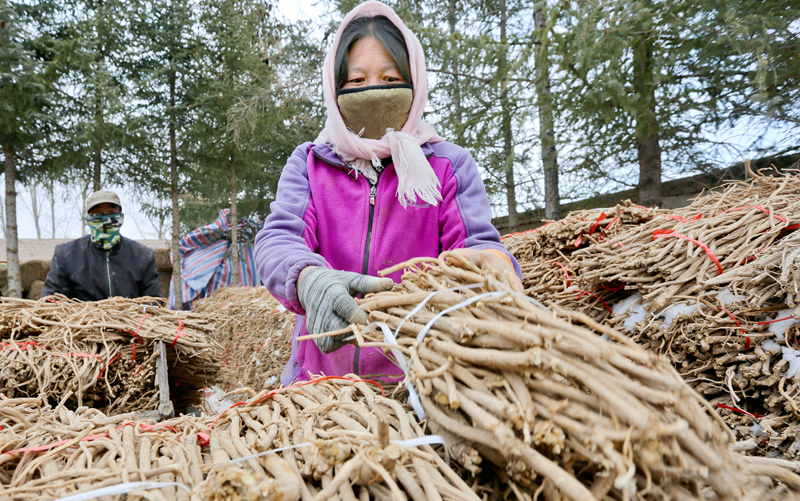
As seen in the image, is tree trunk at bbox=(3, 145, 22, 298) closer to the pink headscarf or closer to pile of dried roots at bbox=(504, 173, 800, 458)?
the pink headscarf

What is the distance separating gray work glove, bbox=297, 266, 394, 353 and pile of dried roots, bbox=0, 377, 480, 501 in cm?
15

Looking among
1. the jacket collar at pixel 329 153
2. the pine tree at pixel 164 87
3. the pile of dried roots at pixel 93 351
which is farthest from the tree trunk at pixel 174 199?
the jacket collar at pixel 329 153

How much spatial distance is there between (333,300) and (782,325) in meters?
1.80

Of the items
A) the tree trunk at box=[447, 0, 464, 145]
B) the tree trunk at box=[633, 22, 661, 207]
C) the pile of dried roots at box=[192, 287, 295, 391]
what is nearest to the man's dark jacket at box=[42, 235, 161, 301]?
the pile of dried roots at box=[192, 287, 295, 391]

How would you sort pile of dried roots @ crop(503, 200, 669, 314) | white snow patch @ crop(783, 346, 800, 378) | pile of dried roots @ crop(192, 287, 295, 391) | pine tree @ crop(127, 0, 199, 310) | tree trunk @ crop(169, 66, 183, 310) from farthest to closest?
tree trunk @ crop(169, 66, 183, 310) < pine tree @ crop(127, 0, 199, 310) < pile of dried roots @ crop(192, 287, 295, 391) < pile of dried roots @ crop(503, 200, 669, 314) < white snow patch @ crop(783, 346, 800, 378)

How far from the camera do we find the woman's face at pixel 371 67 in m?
1.94

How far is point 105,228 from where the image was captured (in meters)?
4.80

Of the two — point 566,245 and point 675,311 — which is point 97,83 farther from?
point 675,311

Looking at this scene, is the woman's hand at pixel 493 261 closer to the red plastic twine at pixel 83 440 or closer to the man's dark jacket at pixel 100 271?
the red plastic twine at pixel 83 440

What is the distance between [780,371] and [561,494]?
1.57 m

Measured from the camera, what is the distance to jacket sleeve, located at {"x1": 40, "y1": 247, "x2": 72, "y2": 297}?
452cm

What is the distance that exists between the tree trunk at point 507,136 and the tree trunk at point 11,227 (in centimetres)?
931

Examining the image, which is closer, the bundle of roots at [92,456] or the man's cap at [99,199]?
the bundle of roots at [92,456]

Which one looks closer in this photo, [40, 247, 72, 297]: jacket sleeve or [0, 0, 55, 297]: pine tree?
[40, 247, 72, 297]: jacket sleeve
